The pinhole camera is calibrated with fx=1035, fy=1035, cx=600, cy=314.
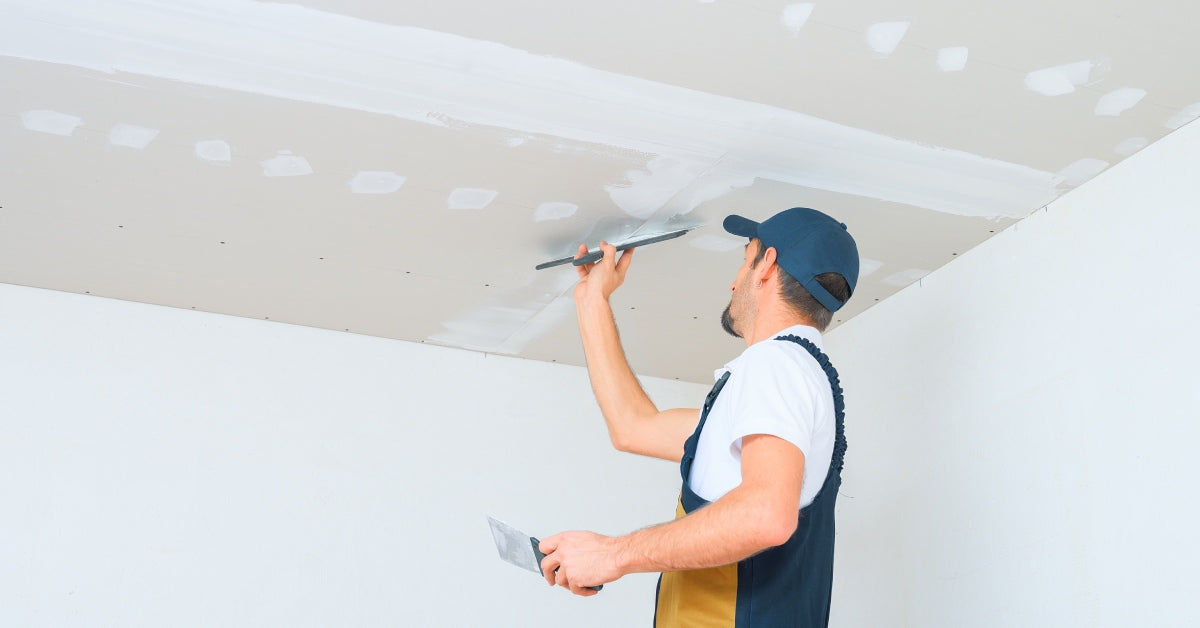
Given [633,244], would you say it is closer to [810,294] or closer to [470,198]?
[470,198]

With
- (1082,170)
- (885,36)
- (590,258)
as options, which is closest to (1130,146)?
(1082,170)

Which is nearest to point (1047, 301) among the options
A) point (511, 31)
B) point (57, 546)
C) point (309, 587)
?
point (511, 31)

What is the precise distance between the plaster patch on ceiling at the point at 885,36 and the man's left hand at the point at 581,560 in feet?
3.60

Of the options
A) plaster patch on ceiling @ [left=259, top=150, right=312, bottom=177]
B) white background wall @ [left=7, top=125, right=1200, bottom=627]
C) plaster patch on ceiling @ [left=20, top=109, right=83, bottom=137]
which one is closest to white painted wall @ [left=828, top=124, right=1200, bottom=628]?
white background wall @ [left=7, top=125, right=1200, bottom=627]

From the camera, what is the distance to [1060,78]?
2.15 metres

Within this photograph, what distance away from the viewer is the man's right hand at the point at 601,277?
2680 millimetres

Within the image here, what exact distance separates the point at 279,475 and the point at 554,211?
142 centimetres

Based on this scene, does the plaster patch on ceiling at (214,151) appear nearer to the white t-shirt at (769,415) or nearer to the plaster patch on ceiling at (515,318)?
the plaster patch on ceiling at (515,318)

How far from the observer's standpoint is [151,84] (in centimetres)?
231

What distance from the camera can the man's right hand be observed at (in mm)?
2680

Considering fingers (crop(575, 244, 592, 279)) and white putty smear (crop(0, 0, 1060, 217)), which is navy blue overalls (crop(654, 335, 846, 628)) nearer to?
white putty smear (crop(0, 0, 1060, 217))

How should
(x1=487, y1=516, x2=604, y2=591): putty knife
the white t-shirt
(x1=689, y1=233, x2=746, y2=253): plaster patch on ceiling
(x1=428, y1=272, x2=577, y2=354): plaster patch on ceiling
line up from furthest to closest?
(x1=428, y1=272, x2=577, y2=354): plaster patch on ceiling → (x1=689, y1=233, x2=746, y2=253): plaster patch on ceiling → (x1=487, y1=516, x2=604, y2=591): putty knife → the white t-shirt

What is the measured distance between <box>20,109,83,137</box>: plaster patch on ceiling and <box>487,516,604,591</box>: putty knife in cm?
145

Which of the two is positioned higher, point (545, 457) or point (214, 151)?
point (214, 151)
